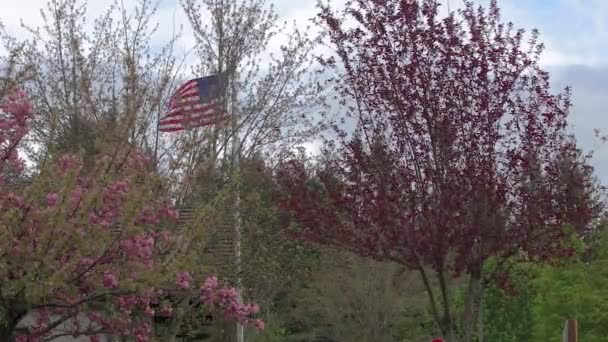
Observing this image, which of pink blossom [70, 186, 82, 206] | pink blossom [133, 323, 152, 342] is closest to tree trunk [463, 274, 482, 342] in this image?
pink blossom [133, 323, 152, 342]

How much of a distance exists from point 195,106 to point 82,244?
7430 mm

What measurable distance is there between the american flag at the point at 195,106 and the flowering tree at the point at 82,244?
4.73 m

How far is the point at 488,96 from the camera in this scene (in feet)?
34.8

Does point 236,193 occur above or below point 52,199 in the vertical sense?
above

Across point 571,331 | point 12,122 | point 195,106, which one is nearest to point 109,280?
point 12,122

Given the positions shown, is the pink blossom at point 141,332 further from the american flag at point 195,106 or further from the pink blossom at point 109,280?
the american flag at point 195,106

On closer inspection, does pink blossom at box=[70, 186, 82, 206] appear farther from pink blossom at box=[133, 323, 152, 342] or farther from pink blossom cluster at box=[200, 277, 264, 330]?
pink blossom at box=[133, 323, 152, 342]

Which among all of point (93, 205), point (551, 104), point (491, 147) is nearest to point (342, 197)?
point (491, 147)

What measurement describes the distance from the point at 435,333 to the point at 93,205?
26669 mm

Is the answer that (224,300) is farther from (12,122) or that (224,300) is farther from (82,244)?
(12,122)

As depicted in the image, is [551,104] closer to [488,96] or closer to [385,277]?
[488,96]

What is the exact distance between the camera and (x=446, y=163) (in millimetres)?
10383

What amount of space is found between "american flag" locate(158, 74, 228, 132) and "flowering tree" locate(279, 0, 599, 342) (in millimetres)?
4041

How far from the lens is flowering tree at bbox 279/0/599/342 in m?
10.3
